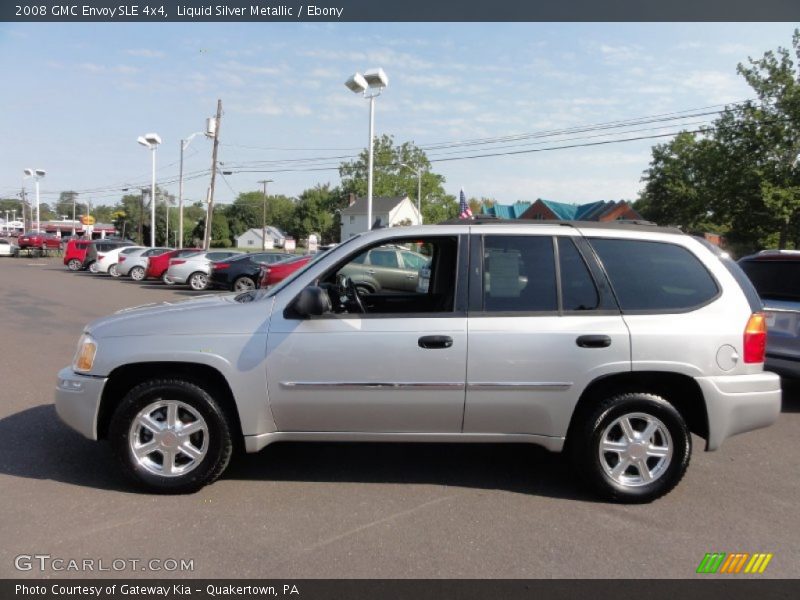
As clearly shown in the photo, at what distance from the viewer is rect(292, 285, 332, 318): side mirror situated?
3879 millimetres

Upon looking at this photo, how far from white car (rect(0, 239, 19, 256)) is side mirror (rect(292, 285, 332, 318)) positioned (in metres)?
50.8

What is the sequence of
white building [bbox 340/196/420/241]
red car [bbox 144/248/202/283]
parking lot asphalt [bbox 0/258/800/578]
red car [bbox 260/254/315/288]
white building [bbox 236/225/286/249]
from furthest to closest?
1. white building [bbox 236/225/286/249]
2. white building [bbox 340/196/420/241]
3. red car [bbox 144/248/202/283]
4. red car [bbox 260/254/315/288]
5. parking lot asphalt [bbox 0/258/800/578]

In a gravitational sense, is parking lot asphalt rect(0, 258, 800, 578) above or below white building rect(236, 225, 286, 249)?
below

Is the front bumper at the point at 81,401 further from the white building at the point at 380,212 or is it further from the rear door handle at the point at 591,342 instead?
the white building at the point at 380,212

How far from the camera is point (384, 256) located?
13555 millimetres

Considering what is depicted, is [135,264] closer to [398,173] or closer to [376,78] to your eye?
[376,78]

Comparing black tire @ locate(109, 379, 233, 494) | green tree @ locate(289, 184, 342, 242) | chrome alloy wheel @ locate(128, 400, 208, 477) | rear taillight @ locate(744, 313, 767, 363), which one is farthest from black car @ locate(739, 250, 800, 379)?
green tree @ locate(289, 184, 342, 242)

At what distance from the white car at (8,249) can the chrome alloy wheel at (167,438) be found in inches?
1974

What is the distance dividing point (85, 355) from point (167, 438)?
78 centimetres

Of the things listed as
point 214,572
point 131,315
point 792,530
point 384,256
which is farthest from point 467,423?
point 384,256

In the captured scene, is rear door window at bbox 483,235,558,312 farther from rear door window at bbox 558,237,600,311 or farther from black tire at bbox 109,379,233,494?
black tire at bbox 109,379,233,494

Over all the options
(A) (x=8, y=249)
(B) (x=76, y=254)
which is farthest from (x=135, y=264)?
(A) (x=8, y=249)

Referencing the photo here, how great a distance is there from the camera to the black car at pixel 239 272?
20.0 m

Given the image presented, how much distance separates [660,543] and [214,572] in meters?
2.50
